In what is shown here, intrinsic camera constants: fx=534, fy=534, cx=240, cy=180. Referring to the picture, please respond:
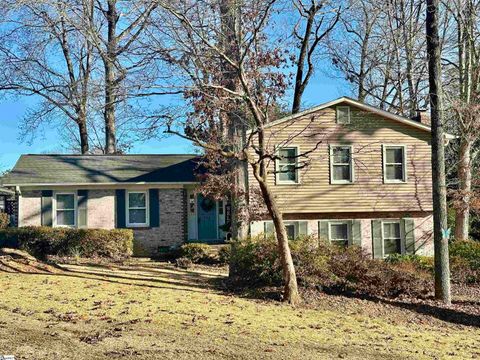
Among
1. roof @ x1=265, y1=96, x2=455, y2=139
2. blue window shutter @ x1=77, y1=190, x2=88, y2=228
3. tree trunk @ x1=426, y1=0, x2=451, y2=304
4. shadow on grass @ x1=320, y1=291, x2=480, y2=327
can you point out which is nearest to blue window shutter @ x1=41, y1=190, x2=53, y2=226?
blue window shutter @ x1=77, y1=190, x2=88, y2=228

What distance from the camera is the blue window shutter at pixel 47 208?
20.6 m

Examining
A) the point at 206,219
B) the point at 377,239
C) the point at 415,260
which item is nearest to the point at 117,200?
the point at 206,219

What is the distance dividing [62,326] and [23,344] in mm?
1316

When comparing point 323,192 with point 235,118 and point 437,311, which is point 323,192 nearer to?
point 235,118

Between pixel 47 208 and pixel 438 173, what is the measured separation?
48.3ft

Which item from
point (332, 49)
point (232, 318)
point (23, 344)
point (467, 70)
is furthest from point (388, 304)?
point (332, 49)

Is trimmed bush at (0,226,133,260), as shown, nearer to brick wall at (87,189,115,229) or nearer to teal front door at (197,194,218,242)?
brick wall at (87,189,115,229)

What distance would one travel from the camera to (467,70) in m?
21.4

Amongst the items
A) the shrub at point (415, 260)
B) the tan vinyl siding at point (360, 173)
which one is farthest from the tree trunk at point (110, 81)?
the shrub at point (415, 260)

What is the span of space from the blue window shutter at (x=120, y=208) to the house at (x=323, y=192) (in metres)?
0.04

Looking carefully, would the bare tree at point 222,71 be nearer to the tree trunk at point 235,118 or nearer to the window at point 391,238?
the tree trunk at point 235,118

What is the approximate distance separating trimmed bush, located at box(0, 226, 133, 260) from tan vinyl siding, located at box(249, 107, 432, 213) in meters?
6.02

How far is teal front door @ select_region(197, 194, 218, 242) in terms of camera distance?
22.4m

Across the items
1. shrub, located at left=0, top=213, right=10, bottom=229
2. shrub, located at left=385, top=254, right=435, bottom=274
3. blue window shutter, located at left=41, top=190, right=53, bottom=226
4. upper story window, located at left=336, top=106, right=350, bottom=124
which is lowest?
shrub, located at left=385, top=254, right=435, bottom=274
